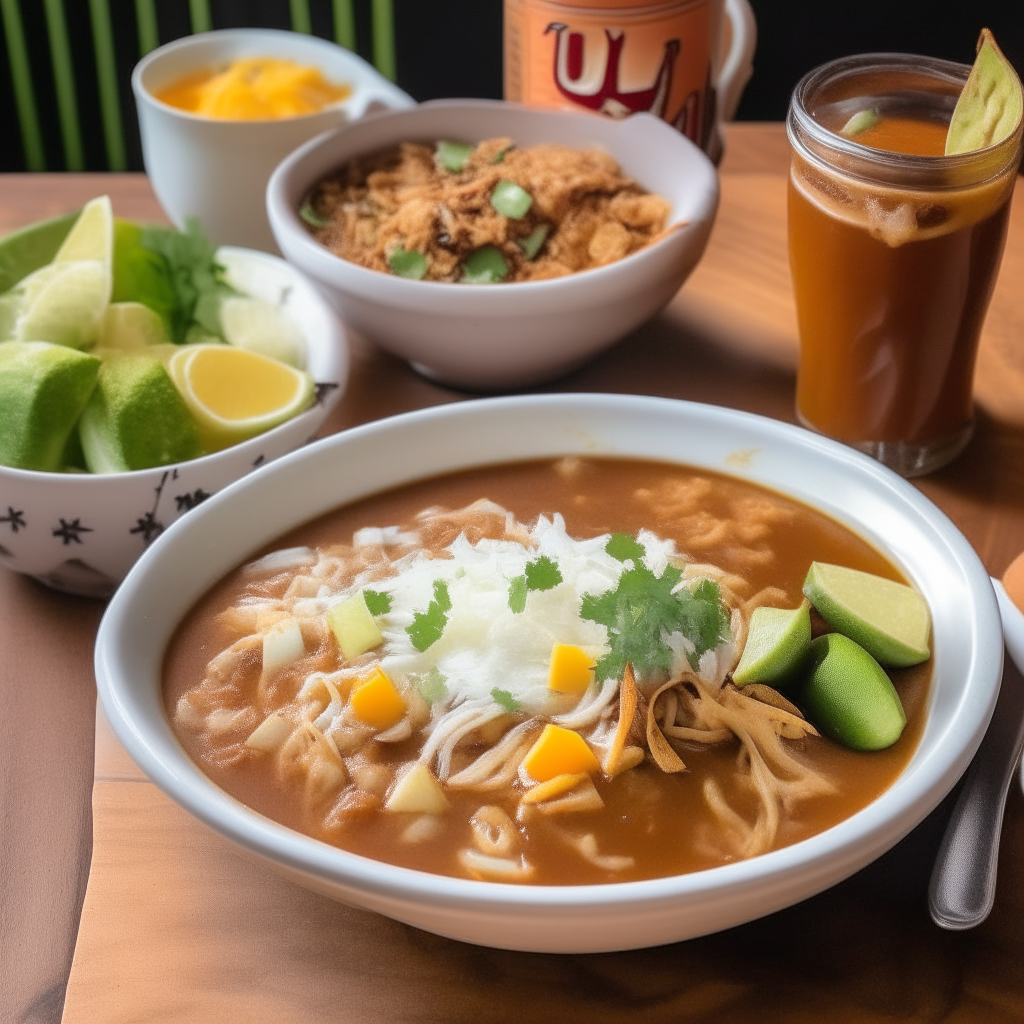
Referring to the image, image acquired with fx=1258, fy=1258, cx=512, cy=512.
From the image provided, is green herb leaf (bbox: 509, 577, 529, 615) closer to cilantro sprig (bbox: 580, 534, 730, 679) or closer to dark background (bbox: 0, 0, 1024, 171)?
cilantro sprig (bbox: 580, 534, 730, 679)

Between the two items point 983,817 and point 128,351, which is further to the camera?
point 128,351

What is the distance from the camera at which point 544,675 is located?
1397 mm

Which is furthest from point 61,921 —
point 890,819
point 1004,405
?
point 1004,405

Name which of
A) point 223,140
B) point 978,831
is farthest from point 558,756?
point 223,140

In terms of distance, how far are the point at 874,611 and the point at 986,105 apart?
31.3 inches

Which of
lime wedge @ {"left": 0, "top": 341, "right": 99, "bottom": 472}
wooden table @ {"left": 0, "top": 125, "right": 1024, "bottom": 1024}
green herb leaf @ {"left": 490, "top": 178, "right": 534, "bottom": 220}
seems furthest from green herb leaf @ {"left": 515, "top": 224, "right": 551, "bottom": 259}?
wooden table @ {"left": 0, "top": 125, "right": 1024, "bottom": 1024}

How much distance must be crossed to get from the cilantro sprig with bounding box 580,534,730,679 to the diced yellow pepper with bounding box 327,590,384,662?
0.24 metres

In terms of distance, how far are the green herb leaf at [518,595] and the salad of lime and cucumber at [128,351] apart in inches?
23.2

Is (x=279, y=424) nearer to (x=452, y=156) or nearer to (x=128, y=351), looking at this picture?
(x=128, y=351)

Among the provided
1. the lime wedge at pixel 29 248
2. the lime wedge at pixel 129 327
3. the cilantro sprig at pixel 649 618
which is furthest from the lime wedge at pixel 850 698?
the lime wedge at pixel 29 248

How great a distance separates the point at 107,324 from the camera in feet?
6.57

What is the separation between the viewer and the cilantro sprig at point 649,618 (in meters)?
1.34

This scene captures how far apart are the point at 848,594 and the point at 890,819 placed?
38 cm

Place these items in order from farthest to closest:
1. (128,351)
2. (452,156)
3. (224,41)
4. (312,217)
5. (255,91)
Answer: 1. (224,41)
2. (255,91)
3. (452,156)
4. (312,217)
5. (128,351)
